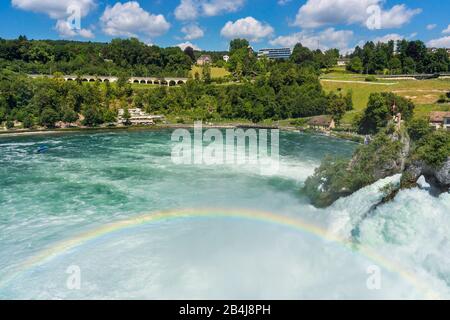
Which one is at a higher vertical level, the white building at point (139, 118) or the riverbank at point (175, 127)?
the white building at point (139, 118)

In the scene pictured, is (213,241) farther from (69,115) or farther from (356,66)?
(356,66)

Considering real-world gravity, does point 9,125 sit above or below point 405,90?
below

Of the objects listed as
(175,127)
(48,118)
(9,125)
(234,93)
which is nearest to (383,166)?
(175,127)

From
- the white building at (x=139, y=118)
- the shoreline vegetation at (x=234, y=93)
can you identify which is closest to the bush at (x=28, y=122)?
the shoreline vegetation at (x=234, y=93)

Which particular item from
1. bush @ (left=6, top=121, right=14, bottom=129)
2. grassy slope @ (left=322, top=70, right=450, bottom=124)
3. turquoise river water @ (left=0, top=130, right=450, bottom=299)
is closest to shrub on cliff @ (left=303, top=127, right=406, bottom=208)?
turquoise river water @ (left=0, top=130, right=450, bottom=299)

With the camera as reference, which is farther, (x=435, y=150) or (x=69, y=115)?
(x=69, y=115)

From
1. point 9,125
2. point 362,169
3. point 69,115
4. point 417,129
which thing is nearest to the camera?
point 362,169

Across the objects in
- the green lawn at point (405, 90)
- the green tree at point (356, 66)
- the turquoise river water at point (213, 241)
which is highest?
the green tree at point (356, 66)

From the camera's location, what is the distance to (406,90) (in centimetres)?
5319

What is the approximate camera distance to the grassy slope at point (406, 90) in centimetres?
4653

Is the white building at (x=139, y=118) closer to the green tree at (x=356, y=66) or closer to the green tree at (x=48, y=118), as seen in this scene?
the green tree at (x=48, y=118)

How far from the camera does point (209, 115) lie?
182 feet

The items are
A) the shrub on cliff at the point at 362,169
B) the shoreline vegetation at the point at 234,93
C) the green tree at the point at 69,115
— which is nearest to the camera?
the shrub on cliff at the point at 362,169
